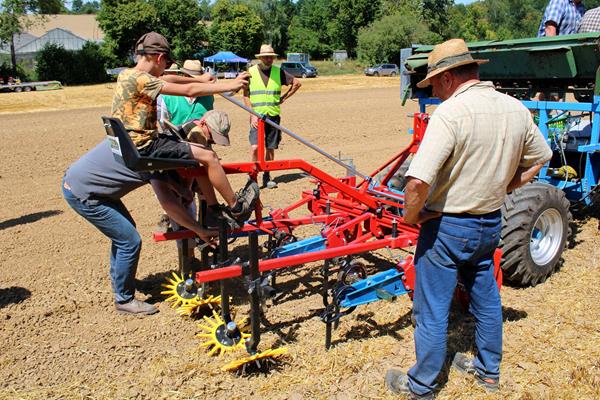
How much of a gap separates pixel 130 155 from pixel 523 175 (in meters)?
2.49

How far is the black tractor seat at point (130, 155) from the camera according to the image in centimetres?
390

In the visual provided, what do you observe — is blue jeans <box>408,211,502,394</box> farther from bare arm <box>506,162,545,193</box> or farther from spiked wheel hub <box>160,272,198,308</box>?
spiked wheel hub <box>160,272,198,308</box>

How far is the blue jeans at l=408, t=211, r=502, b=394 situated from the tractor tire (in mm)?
1507

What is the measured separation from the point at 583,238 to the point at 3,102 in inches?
1012

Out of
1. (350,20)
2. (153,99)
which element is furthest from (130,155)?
(350,20)

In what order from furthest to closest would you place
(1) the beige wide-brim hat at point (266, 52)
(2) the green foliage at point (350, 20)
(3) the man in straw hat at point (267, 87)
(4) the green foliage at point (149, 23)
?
(2) the green foliage at point (350, 20) < (4) the green foliage at point (149, 23) < (3) the man in straw hat at point (267, 87) < (1) the beige wide-brim hat at point (266, 52)

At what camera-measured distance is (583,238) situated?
21.2 ft

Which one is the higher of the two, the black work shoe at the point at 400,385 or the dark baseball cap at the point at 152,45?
the dark baseball cap at the point at 152,45

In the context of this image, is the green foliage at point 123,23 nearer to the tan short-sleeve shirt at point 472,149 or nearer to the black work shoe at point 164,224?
the black work shoe at point 164,224

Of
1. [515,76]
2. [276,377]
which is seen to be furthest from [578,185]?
[276,377]

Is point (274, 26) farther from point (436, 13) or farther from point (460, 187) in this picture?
point (460, 187)

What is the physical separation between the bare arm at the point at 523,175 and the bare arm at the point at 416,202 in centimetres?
57

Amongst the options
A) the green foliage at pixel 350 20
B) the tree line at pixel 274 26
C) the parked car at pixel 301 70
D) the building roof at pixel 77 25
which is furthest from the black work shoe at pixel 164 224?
the building roof at pixel 77 25

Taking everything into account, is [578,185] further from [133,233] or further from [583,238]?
[133,233]
